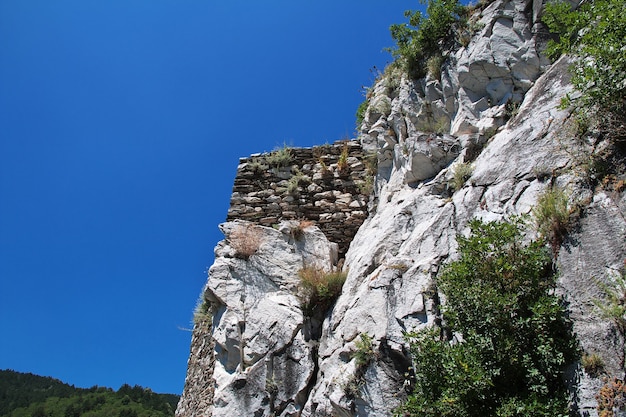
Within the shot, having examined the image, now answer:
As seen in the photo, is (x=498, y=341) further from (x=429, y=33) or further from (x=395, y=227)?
(x=429, y=33)

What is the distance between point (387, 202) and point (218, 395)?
11.4 ft

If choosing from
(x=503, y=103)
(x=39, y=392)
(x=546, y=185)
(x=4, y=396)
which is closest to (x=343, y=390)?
(x=546, y=185)

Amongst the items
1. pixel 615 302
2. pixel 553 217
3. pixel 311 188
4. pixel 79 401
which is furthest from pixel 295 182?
pixel 79 401

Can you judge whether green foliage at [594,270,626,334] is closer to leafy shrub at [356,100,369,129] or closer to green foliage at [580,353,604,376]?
green foliage at [580,353,604,376]

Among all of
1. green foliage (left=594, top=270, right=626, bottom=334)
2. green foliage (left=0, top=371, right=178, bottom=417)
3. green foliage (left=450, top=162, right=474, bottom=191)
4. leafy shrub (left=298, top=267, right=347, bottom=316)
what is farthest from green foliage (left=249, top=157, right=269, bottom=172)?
green foliage (left=0, top=371, right=178, bottom=417)

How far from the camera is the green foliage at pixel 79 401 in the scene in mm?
26844

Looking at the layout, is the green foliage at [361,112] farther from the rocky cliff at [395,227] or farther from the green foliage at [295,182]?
the green foliage at [295,182]

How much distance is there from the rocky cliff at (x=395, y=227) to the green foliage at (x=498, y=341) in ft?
0.56

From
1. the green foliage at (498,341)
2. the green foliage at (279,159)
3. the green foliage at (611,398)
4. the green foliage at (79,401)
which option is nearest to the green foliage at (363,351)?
the green foliage at (498,341)

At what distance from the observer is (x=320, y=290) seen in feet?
20.6

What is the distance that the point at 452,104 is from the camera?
6.73 m

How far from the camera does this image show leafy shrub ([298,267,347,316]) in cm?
630

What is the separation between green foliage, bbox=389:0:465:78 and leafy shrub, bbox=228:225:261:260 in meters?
3.56

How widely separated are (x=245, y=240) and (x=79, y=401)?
28.8m
